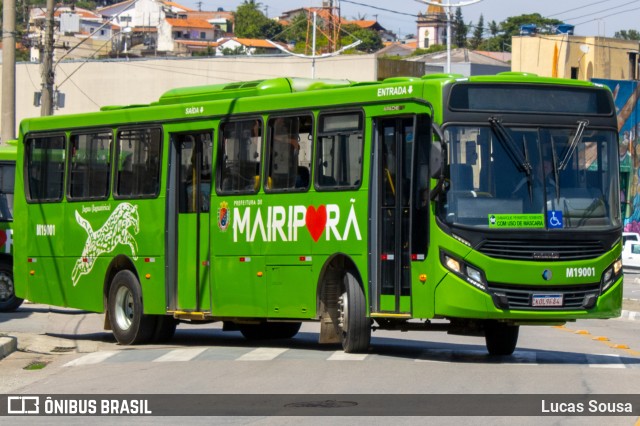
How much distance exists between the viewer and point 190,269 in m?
18.7

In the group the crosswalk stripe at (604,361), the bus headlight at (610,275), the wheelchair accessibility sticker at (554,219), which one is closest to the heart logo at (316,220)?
the wheelchair accessibility sticker at (554,219)

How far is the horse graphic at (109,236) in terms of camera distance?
64.3ft

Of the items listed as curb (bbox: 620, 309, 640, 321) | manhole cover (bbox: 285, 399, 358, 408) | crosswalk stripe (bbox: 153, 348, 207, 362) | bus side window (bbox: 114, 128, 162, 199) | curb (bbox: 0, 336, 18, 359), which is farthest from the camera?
curb (bbox: 620, 309, 640, 321)

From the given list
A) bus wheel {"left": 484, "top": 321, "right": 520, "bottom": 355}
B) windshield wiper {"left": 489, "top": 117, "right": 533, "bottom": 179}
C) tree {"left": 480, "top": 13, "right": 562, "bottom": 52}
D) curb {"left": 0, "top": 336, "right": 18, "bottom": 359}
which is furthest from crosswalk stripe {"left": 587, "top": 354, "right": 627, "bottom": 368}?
tree {"left": 480, "top": 13, "right": 562, "bottom": 52}

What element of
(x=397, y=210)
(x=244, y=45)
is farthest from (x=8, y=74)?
(x=244, y=45)

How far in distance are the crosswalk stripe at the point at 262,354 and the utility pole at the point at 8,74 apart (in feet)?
63.6

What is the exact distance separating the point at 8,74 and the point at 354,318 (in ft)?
71.2

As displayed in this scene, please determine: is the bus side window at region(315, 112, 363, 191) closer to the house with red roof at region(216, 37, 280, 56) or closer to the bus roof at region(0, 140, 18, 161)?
the bus roof at region(0, 140, 18, 161)

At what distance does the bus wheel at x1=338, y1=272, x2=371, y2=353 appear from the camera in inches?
621

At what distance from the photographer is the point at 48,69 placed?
35188 mm

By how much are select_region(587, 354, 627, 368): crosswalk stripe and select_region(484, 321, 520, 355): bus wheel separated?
0.97 meters

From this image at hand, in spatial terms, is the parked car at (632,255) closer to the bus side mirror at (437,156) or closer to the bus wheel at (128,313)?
the bus wheel at (128,313)
